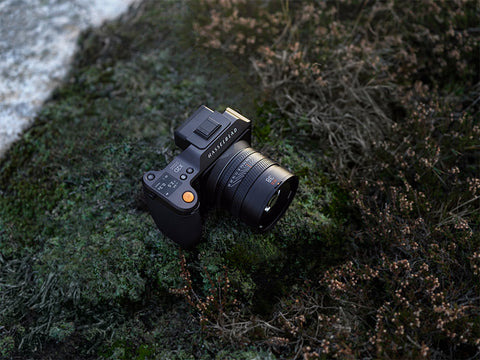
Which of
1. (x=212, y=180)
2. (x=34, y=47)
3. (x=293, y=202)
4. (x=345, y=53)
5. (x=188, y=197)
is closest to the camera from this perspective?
(x=188, y=197)

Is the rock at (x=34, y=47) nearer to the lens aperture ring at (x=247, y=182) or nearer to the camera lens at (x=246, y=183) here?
the camera lens at (x=246, y=183)

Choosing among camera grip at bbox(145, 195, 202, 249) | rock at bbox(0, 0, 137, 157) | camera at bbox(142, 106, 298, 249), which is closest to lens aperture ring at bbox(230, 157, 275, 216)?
camera at bbox(142, 106, 298, 249)

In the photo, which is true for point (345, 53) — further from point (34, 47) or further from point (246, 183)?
point (34, 47)

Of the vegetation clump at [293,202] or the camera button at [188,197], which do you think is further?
the vegetation clump at [293,202]

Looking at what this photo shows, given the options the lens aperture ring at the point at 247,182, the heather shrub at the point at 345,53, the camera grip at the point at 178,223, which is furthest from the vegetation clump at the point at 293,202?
→ the lens aperture ring at the point at 247,182

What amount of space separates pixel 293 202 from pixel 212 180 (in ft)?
2.36

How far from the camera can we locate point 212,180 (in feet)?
9.12

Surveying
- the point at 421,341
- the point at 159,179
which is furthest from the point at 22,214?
the point at 421,341

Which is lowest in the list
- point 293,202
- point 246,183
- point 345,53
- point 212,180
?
point 293,202

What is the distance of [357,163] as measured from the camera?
3.46 m

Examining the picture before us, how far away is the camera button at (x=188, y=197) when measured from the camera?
2.50 m

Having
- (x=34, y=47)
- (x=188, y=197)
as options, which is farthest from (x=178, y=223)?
(x=34, y=47)

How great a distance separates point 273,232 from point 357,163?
3.17 ft

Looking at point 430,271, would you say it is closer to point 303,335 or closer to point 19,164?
Answer: point 303,335
